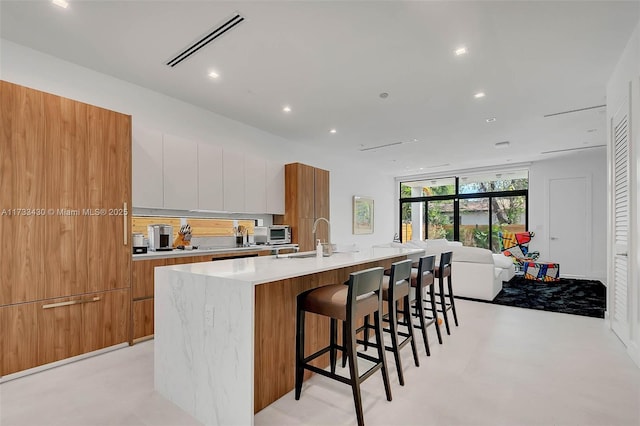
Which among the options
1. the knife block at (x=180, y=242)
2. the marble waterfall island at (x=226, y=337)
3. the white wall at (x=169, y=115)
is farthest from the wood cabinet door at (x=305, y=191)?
the marble waterfall island at (x=226, y=337)

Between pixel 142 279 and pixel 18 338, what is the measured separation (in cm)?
98

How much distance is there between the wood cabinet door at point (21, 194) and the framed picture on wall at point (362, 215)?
6214 mm

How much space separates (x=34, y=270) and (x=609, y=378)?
462 cm

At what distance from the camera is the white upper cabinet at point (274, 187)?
518 cm

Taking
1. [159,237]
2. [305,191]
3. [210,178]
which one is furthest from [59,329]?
[305,191]

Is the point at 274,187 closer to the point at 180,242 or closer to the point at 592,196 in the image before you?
the point at 180,242

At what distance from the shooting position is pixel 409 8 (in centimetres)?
239

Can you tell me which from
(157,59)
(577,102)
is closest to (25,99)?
(157,59)

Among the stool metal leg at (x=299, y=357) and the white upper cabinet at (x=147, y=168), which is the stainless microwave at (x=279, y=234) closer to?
the white upper cabinet at (x=147, y=168)

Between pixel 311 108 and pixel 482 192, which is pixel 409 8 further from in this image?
pixel 482 192

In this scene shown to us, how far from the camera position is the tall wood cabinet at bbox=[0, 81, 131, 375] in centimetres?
249

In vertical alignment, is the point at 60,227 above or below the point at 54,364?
above

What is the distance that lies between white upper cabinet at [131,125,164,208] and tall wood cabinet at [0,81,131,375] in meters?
0.34

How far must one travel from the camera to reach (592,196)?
7.25 meters
